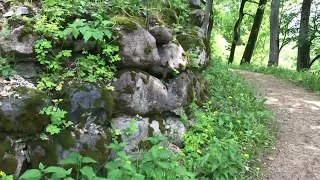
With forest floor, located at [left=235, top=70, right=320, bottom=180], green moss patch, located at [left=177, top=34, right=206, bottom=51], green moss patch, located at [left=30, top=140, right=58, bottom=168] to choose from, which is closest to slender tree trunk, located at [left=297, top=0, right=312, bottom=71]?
forest floor, located at [left=235, top=70, right=320, bottom=180]

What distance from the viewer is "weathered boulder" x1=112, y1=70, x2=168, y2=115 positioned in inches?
168

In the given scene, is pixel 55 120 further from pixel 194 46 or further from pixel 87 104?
pixel 194 46

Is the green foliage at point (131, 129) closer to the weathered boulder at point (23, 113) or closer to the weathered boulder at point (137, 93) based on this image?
the weathered boulder at point (137, 93)

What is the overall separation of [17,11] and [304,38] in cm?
1146

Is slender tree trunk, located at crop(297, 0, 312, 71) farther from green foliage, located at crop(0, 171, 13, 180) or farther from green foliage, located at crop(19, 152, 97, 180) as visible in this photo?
green foliage, located at crop(0, 171, 13, 180)

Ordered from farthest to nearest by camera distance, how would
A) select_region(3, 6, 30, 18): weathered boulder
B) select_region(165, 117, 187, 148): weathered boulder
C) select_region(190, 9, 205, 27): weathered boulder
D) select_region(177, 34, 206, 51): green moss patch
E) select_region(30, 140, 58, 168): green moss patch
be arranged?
1. select_region(190, 9, 205, 27): weathered boulder
2. select_region(177, 34, 206, 51): green moss patch
3. select_region(165, 117, 187, 148): weathered boulder
4. select_region(3, 6, 30, 18): weathered boulder
5. select_region(30, 140, 58, 168): green moss patch

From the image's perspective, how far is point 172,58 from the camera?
5195 mm

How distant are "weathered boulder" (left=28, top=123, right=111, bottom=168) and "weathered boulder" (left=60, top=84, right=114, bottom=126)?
0.32 feet

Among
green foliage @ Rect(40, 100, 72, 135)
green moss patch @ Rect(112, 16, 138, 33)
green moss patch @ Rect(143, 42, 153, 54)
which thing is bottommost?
green foliage @ Rect(40, 100, 72, 135)

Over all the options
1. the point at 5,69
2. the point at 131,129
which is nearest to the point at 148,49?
the point at 131,129

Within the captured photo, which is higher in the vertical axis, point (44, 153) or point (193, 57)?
point (193, 57)

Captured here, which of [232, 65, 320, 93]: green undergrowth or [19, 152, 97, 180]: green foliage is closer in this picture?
[19, 152, 97, 180]: green foliage

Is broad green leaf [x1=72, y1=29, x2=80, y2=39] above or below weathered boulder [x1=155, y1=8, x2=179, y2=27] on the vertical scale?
below

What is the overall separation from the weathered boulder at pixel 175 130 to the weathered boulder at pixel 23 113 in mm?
1965
